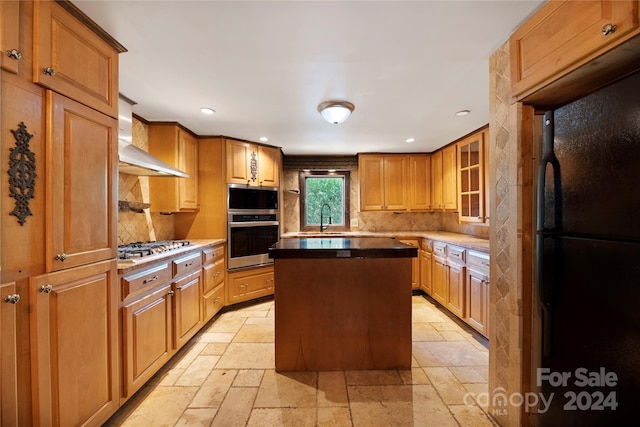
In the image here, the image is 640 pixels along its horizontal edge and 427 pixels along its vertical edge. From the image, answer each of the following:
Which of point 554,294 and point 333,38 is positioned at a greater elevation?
point 333,38

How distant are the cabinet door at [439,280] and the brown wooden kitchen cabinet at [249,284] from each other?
2171mm

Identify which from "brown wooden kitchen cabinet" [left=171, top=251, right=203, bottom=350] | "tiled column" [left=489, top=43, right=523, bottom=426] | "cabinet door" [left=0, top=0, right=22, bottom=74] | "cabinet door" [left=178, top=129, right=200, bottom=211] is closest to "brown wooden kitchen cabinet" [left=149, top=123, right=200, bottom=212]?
"cabinet door" [left=178, top=129, right=200, bottom=211]

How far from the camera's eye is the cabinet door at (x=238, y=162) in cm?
341

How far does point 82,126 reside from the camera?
4.42 ft

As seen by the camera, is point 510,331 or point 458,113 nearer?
point 510,331

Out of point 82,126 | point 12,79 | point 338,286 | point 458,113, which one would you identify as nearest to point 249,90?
point 82,126

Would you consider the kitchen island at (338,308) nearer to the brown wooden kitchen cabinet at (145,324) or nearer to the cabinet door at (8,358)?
the brown wooden kitchen cabinet at (145,324)

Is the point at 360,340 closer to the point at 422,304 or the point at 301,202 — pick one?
the point at 422,304

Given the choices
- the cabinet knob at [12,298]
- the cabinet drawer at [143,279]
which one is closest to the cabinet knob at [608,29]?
the cabinet knob at [12,298]

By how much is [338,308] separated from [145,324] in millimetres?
1368

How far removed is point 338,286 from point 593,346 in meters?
1.39

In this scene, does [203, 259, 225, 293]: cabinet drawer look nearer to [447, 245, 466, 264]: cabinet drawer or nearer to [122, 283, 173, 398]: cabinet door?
[122, 283, 173, 398]: cabinet door

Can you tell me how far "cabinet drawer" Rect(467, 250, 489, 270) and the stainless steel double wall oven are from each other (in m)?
2.49

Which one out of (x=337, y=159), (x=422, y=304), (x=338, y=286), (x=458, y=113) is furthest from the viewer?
(x=337, y=159)
